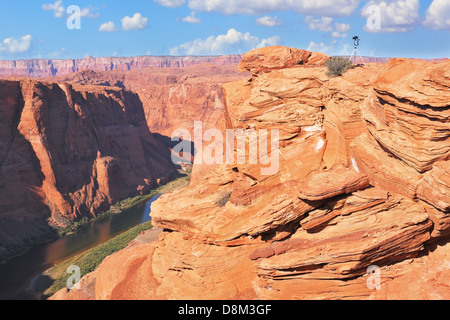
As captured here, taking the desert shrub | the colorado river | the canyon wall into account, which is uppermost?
the desert shrub

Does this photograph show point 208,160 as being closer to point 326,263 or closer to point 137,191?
point 326,263

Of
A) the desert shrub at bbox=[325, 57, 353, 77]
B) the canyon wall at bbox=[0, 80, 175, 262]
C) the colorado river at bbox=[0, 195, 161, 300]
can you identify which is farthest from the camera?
the canyon wall at bbox=[0, 80, 175, 262]

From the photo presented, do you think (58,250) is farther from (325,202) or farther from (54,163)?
(325,202)

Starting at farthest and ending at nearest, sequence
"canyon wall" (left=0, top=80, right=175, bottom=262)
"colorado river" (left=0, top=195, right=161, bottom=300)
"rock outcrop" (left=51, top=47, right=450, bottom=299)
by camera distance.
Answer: "canyon wall" (left=0, top=80, right=175, bottom=262), "colorado river" (left=0, top=195, right=161, bottom=300), "rock outcrop" (left=51, top=47, right=450, bottom=299)

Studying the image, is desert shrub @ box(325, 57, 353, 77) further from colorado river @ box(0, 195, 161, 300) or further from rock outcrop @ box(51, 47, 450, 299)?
colorado river @ box(0, 195, 161, 300)

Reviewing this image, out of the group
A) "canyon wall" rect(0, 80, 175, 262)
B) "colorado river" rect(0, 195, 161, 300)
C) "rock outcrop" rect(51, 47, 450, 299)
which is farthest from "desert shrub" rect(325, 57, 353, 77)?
"canyon wall" rect(0, 80, 175, 262)

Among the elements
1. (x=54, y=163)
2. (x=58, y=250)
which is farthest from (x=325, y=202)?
(x=54, y=163)

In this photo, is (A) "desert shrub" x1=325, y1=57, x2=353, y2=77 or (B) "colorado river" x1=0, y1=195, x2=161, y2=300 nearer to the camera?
(A) "desert shrub" x1=325, y1=57, x2=353, y2=77

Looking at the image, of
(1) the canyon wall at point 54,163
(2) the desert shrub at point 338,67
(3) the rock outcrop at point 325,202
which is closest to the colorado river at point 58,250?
(1) the canyon wall at point 54,163
